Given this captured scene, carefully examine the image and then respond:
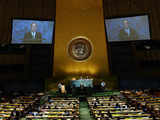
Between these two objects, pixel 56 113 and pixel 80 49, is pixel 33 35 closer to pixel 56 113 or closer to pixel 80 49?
pixel 80 49

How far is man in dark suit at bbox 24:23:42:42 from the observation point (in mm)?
12719

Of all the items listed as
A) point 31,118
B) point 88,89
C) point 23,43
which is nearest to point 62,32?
point 23,43

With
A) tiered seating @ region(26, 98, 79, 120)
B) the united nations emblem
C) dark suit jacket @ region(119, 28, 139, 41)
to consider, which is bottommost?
tiered seating @ region(26, 98, 79, 120)

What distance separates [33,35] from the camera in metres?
12.8

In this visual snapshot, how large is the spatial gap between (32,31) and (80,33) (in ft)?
12.9

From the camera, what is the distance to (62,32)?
13141 mm

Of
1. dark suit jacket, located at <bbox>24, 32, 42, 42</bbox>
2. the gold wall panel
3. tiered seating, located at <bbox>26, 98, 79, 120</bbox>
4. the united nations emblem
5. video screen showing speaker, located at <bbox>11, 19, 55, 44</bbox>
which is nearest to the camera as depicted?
tiered seating, located at <bbox>26, 98, 79, 120</bbox>

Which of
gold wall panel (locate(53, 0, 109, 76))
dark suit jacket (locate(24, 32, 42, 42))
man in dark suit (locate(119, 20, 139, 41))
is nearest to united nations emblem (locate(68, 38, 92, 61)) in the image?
gold wall panel (locate(53, 0, 109, 76))

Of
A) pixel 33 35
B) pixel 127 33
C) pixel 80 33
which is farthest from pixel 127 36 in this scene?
pixel 33 35

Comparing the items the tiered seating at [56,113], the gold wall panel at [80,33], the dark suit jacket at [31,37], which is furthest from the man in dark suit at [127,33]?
the tiered seating at [56,113]

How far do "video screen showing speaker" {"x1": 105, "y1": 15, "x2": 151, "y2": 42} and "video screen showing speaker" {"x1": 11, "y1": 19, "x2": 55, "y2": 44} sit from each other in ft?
15.9

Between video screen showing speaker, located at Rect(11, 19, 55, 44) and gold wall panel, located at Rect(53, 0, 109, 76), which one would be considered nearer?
video screen showing speaker, located at Rect(11, 19, 55, 44)

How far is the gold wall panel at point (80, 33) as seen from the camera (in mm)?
12906

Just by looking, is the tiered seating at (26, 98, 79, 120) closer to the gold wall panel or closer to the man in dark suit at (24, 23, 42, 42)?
the gold wall panel
